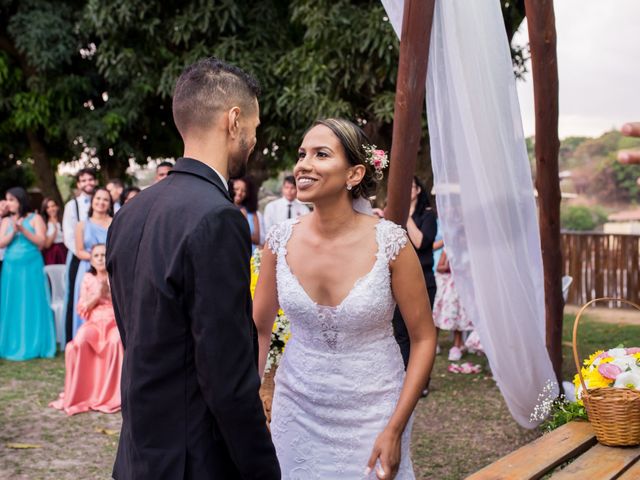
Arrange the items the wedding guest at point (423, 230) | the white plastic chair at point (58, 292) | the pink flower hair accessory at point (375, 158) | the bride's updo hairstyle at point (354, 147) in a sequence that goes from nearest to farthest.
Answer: the bride's updo hairstyle at point (354, 147)
the pink flower hair accessory at point (375, 158)
the wedding guest at point (423, 230)
the white plastic chair at point (58, 292)

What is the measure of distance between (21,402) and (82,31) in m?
8.63

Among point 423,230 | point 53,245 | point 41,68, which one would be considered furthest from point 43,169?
point 423,230

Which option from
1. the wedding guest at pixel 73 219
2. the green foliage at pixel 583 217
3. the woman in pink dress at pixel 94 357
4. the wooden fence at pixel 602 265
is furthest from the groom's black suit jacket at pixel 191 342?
the green foliage at pixel 583 217

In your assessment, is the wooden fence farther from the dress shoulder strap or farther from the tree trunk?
the dress shoulder strap

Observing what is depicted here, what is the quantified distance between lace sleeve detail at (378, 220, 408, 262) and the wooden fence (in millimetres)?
12051

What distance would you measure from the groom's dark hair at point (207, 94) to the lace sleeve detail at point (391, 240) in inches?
34.8

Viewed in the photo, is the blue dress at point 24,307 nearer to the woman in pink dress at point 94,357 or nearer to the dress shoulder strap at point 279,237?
the woman in pink dress at point 94,357

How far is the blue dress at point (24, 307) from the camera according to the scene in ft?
30.1

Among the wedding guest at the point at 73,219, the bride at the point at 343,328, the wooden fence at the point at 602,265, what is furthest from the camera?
the wooden fence at the point at 602,265

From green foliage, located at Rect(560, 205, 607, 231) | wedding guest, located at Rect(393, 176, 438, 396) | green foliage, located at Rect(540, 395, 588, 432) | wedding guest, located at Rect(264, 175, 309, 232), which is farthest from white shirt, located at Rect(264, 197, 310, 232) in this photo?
green foliage, located at Rect(560, 205, 607, 231)

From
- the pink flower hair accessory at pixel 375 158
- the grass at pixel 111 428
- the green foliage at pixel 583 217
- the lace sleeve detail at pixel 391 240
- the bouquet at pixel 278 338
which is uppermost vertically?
the green foliage at pixel 583 217

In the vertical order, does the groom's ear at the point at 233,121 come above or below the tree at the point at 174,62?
below

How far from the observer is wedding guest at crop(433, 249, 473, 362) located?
28.0 feet

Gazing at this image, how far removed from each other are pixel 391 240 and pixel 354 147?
39 cm
